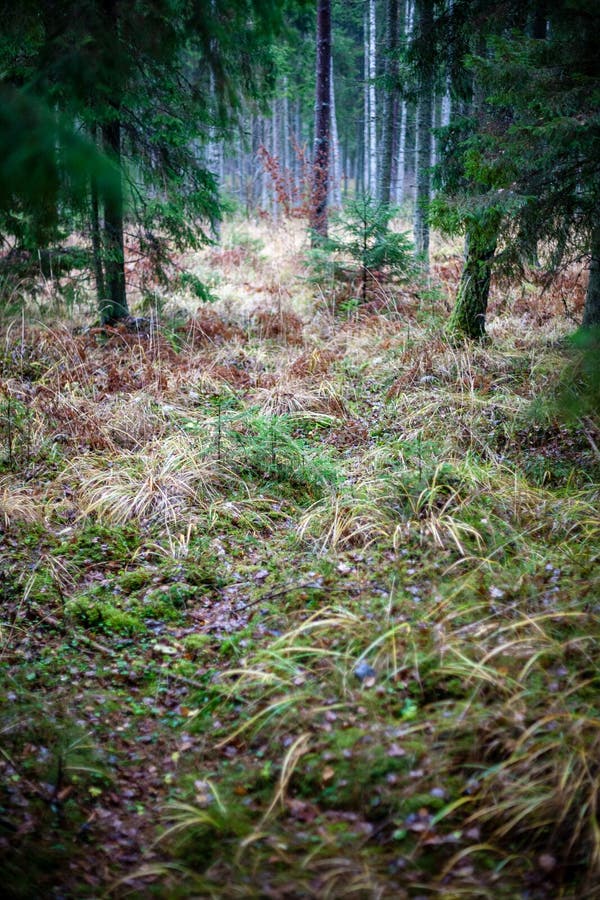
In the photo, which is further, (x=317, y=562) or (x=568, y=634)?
(x=317, y=562)

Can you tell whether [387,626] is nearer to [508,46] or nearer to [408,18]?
[508,46]

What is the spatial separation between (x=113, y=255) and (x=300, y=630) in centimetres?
600

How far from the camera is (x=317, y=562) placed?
398 centimetres

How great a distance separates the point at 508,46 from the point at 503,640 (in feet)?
13.7

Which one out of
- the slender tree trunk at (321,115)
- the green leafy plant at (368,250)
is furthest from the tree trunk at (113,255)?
the slender tree trunk at (321,115)

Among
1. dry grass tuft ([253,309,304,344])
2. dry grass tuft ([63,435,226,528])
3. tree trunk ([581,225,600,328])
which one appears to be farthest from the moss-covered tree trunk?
dry grass tuft ([63,435,226,528])

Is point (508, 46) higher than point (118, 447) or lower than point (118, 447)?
higher

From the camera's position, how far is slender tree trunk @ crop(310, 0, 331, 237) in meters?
12.6

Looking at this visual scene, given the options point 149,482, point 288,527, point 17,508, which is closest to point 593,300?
point 288,527

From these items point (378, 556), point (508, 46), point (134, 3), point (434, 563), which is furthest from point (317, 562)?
point (508, 46)

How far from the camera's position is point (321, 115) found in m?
13.2

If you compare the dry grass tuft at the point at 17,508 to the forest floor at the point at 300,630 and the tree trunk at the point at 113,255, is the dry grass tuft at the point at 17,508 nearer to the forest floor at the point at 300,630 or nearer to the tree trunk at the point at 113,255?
the forest floor at the point at 300,630

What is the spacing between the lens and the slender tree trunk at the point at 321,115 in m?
12.6

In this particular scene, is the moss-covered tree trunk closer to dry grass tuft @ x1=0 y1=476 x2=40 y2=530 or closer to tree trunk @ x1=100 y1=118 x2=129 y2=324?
tree trunk @ x1=100 y1=118 x2=129 y2=324
